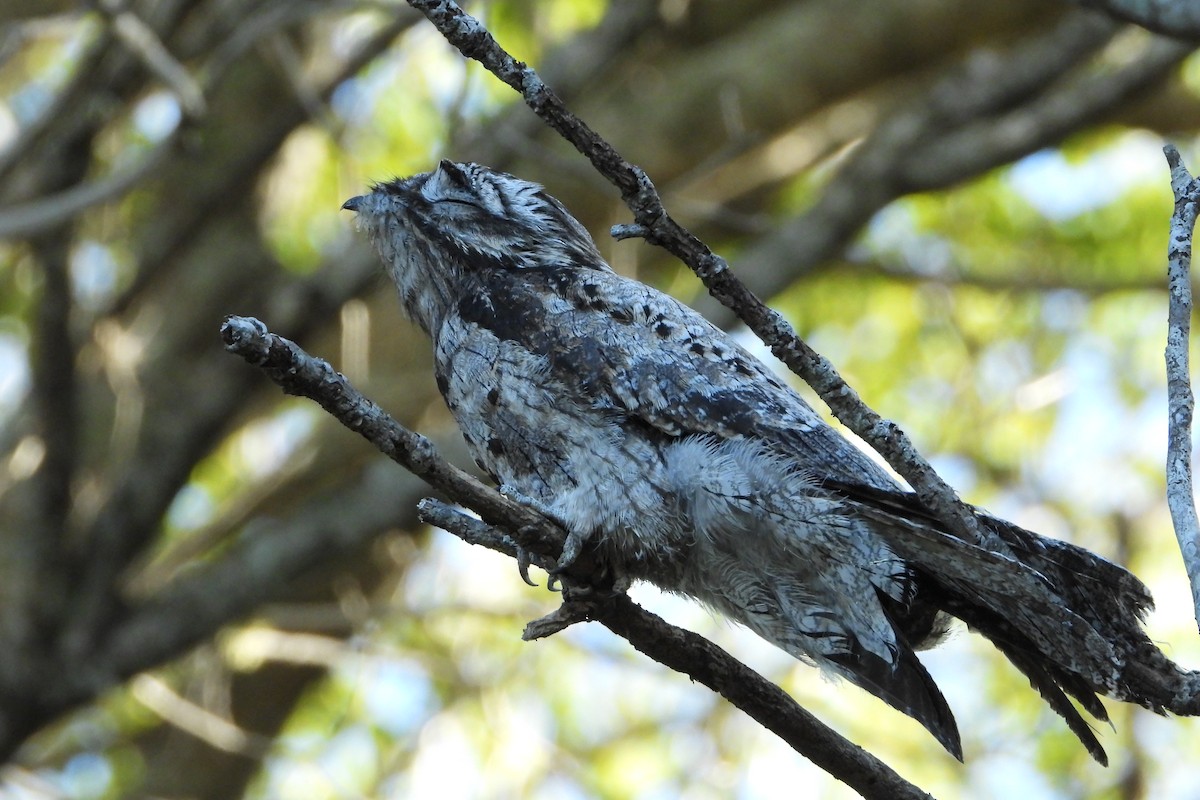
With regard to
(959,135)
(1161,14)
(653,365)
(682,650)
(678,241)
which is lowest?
(682,650)

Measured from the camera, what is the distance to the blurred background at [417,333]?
662 centimetres

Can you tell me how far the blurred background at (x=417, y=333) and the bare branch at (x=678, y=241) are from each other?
352 centimetres

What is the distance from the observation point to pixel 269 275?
8109 mm

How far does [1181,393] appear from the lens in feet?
8.55

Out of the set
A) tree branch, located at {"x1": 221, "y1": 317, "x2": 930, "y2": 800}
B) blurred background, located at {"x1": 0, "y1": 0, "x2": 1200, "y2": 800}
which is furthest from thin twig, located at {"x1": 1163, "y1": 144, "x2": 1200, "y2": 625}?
blurred background, located at {"x1": 0, "y1": 0, "x2": 1200, "y2": 800}

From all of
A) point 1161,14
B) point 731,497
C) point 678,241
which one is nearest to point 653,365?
point 731,497

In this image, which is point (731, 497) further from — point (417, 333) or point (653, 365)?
point (417, 333)

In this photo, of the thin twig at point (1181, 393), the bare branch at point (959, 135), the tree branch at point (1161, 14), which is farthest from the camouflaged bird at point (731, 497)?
the bare branch at point (959, 135)

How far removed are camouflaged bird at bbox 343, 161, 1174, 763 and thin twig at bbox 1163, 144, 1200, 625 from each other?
389 millimetres

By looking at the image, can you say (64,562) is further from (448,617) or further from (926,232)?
(926,232)

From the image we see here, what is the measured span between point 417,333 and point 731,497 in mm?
2962

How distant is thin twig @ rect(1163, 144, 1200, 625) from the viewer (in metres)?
2.48

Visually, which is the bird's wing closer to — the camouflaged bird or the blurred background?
the camouflaged bird

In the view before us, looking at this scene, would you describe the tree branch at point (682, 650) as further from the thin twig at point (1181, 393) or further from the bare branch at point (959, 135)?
the bare branch at point (959, 135)
